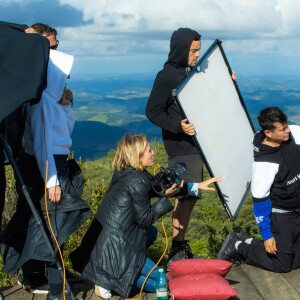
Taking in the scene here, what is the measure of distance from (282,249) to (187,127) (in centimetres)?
159

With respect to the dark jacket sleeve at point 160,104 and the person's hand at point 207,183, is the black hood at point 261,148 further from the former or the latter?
the dark jacket sleeve at point 160,104

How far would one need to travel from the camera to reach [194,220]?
43.8 feet

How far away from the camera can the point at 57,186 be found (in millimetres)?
4480

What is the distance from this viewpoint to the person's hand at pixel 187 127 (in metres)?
5.23

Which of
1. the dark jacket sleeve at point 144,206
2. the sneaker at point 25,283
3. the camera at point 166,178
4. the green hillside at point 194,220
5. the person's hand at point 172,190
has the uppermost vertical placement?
the camera at point 166,178

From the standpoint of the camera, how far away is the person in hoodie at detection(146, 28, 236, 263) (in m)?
5.51

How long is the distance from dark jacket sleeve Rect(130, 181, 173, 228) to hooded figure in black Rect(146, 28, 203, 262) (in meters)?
0.78

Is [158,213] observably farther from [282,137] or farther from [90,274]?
[282,137]

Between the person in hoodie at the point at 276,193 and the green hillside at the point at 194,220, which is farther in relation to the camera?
the green hillside at the point at 194,220

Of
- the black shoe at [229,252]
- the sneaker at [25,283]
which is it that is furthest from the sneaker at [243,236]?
the sneaker at [25,283]

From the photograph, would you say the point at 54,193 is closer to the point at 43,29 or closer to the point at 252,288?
the point at 43,29

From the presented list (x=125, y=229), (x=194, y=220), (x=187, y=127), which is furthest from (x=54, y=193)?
(x=194, y=220)

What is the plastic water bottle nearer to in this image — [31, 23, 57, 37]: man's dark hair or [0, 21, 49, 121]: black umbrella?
[0, 21, 49, 121]: black umbrella

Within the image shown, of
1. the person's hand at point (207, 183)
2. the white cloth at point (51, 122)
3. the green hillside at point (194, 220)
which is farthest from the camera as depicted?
the green hillside at point (194, 220)
